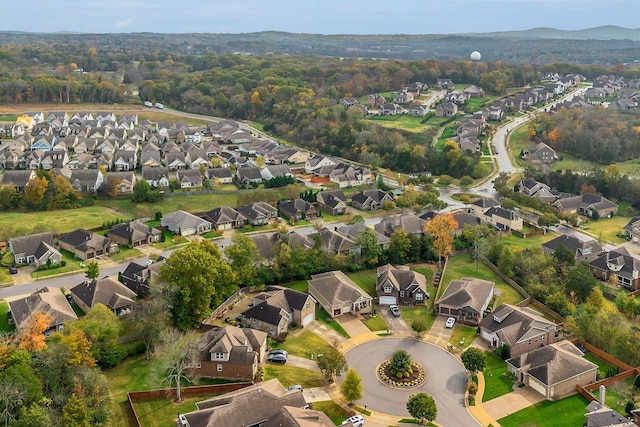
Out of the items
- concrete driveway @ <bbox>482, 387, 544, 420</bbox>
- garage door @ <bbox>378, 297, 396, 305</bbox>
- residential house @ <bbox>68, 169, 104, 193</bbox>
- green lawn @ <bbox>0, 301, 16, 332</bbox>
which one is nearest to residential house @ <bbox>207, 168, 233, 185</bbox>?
residential house @ <bbox>68, 169, 104, 193</bbox>

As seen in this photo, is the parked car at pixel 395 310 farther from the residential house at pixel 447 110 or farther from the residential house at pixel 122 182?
the residential house at pixel 447 110

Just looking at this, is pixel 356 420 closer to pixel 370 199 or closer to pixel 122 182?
pixel 370 199

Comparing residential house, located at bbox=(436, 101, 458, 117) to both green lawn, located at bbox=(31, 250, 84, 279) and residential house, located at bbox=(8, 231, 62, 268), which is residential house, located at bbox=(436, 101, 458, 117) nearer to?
green lawn, located at bbox=(31, 250, 84, 279)

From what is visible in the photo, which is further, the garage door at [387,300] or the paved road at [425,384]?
the garage door at [387,300]

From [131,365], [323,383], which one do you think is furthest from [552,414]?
[131,365]

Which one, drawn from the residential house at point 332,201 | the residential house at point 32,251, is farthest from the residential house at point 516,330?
the residential house at point 32,251

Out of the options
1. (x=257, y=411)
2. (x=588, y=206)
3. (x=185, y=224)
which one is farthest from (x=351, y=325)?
(x=588, y=206)
